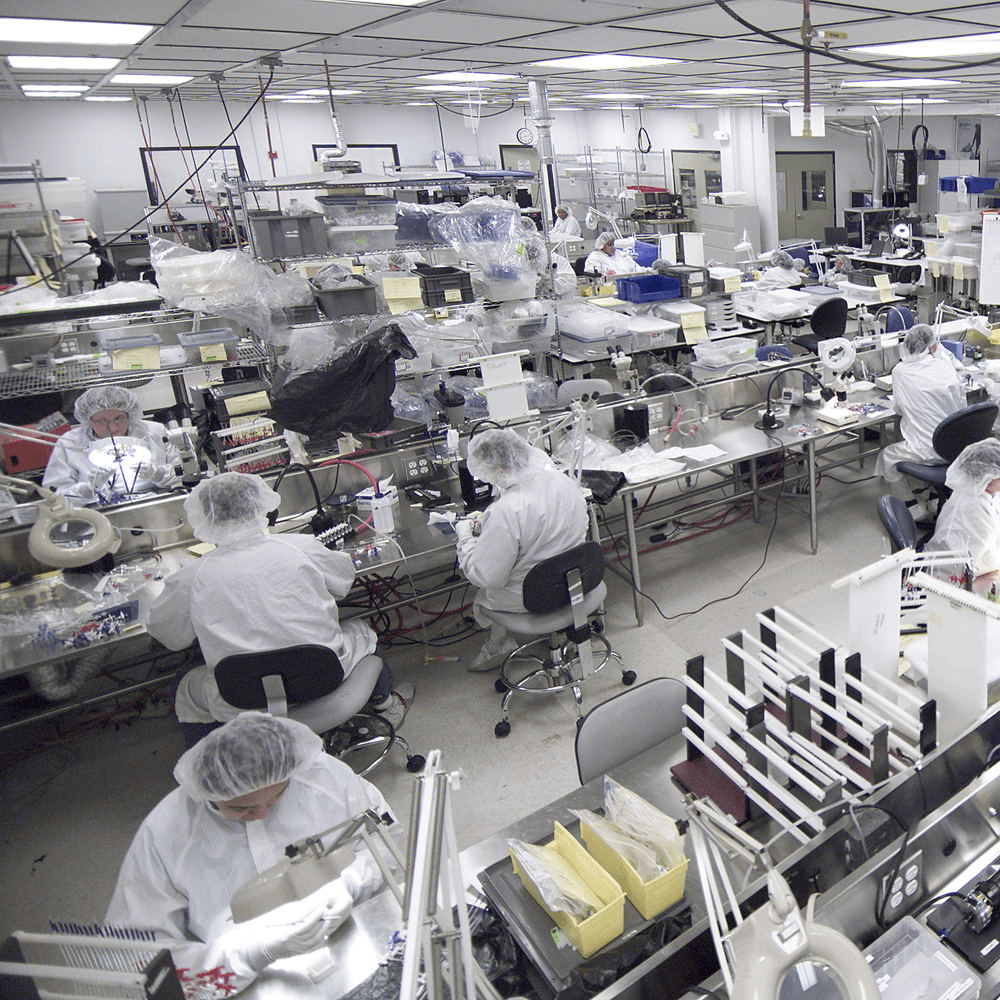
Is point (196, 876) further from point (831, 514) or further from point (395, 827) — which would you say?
point (831, 514)

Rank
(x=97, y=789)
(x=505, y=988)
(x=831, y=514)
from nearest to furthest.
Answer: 1. (x=505, y=988)
2. (x=97, y=789)
3. (x=831, y=514)

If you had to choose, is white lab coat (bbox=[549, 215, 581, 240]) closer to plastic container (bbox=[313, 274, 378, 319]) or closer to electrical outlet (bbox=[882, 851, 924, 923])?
plastic container (bbox=[313, 274, 378, 319])

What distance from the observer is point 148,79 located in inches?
199

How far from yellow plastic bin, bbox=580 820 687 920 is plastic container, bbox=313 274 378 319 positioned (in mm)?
2901

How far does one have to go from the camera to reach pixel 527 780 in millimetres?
2510

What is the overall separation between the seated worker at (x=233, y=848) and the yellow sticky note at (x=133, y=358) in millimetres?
→ 2577

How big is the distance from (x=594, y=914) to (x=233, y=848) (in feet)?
2.56

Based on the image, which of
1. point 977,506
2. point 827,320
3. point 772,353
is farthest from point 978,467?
point 827,320

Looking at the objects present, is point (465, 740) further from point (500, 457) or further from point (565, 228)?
point (565, 228)

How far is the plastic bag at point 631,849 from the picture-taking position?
4.04 ft

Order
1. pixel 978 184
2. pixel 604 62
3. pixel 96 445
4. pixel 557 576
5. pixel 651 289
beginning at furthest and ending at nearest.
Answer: pixel 978 184, pixel 651 289, pixel 604 62, pixel 96 445, pixel 557 576

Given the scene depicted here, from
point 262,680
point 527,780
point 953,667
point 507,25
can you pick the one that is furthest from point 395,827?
point 507,25

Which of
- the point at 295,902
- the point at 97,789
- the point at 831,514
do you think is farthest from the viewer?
the point at 831,514

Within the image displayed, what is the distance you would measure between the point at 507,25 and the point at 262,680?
2.97m
